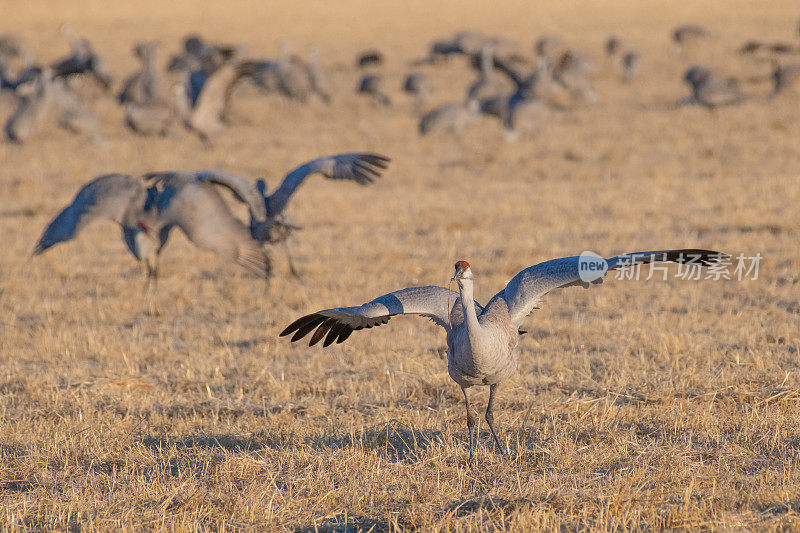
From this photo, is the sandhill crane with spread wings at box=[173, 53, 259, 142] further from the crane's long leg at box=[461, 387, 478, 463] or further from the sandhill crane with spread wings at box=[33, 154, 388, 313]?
the crane's long leg at box=[461, 387, 478, 463]

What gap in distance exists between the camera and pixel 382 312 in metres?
4.52

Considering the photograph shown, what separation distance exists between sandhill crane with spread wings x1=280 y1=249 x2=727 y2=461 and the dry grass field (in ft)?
1.57

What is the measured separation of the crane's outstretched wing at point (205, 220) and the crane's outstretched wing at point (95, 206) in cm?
30

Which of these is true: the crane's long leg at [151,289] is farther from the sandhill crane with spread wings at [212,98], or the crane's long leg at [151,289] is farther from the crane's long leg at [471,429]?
the sandhill crane with spread wings at [212,98]

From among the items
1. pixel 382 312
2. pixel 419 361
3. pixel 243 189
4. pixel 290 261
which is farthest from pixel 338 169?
pixel 382 312

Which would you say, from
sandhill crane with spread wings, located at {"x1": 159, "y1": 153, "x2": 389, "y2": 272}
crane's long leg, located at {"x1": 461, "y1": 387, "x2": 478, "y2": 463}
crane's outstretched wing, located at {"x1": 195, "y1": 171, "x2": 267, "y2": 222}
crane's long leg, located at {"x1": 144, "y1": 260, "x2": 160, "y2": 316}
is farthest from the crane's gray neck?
crane's long leg, located at {"x1": 144, "y1": 260, "x2": 160, "y2": 316}

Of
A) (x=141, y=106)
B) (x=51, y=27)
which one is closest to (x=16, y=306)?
(x=141, y=106)

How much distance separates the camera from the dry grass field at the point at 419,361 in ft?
13.7

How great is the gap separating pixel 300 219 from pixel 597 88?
1334 centimetres

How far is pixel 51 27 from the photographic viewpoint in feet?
140

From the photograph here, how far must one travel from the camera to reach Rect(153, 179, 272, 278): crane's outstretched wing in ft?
25.4

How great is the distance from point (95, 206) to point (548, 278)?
180 inches

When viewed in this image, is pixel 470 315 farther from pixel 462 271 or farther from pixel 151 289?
pixel 151 289

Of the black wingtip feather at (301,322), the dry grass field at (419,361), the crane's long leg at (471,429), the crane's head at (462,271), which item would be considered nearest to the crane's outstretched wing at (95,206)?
the dry grass field at (419,361)
